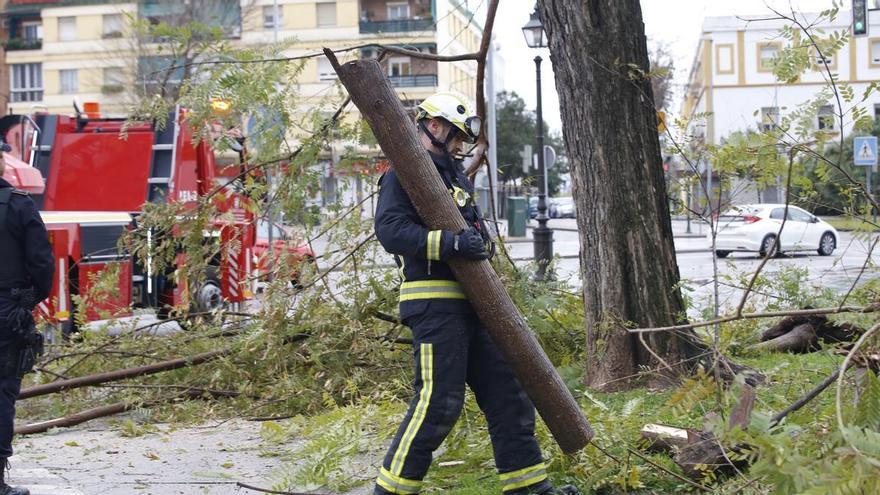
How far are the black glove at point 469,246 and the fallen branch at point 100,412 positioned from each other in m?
3.50

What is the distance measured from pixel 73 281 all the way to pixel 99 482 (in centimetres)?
567

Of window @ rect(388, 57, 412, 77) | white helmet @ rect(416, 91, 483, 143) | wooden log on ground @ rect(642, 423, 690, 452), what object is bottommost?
wooden log on ground @ rect(642, 423, 690, 452)

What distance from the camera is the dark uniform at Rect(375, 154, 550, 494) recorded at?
4.30m

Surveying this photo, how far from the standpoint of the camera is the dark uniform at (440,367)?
4.30 metres

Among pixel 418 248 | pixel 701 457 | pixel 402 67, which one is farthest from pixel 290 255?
pixel 402 67

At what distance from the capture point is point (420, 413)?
431cm

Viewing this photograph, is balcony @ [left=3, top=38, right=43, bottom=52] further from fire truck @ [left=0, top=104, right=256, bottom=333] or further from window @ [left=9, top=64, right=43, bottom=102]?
fire truck @ [left=0, top=104, right=256, bottom=333]

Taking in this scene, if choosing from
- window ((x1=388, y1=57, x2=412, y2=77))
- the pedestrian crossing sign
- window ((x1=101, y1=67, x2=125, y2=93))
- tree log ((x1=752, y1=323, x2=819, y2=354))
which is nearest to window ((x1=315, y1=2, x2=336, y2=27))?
window ((x1=388, y1=57, x2=412, y2=77))

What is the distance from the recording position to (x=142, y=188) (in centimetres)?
1237

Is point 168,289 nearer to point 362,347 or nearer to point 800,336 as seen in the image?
point 362,347

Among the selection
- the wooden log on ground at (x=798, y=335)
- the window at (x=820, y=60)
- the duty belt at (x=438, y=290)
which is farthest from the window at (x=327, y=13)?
the duty belt at (x=438, y=290)

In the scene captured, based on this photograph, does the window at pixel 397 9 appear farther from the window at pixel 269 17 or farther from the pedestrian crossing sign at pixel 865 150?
the pedestrian crossing sign at pixel 865 150

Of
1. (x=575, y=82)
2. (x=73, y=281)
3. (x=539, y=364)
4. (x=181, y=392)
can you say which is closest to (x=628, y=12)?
(x=575, y=82)

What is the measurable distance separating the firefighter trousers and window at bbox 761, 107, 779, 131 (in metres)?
2.14
